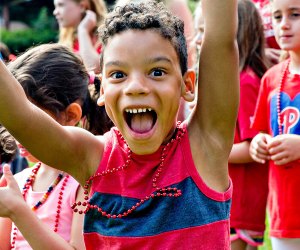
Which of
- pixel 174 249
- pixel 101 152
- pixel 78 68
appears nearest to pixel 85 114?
pixel 78 68

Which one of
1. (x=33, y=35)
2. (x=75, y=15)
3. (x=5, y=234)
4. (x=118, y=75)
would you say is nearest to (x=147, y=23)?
(x=118, y=75)

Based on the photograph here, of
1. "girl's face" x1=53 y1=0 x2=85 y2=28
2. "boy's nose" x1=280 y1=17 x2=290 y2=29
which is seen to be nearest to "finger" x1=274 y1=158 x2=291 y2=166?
"boy's nose" x1=280 y1=17 x2=290 y2=29

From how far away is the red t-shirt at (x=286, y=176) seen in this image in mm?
4090

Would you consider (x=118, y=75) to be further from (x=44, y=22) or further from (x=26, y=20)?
(x=26, y=20)

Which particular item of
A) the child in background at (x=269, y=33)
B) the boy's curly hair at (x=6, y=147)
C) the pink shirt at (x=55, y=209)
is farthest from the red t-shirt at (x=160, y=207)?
the child in background at (x=269, y=33)

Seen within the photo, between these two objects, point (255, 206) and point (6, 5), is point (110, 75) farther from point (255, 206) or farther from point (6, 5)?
point (6, 5)

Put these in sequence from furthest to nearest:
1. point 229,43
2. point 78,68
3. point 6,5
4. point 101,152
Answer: point 6,5
point 78,68
point 101,152
point 229,43

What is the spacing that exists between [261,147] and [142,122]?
181cm

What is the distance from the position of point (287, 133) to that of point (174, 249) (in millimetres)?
1776

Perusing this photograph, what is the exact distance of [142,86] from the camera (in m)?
2.47

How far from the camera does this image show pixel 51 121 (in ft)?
8.35

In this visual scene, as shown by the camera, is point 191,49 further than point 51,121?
Yes

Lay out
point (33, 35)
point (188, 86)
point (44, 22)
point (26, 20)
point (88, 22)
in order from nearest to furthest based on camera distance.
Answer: point (188, 86)
point (88, 22)
point (33, 35)
point (44, 22)
point (26, 20)

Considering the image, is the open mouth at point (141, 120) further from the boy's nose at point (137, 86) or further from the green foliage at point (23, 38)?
the green foliage at point (23, 38)
